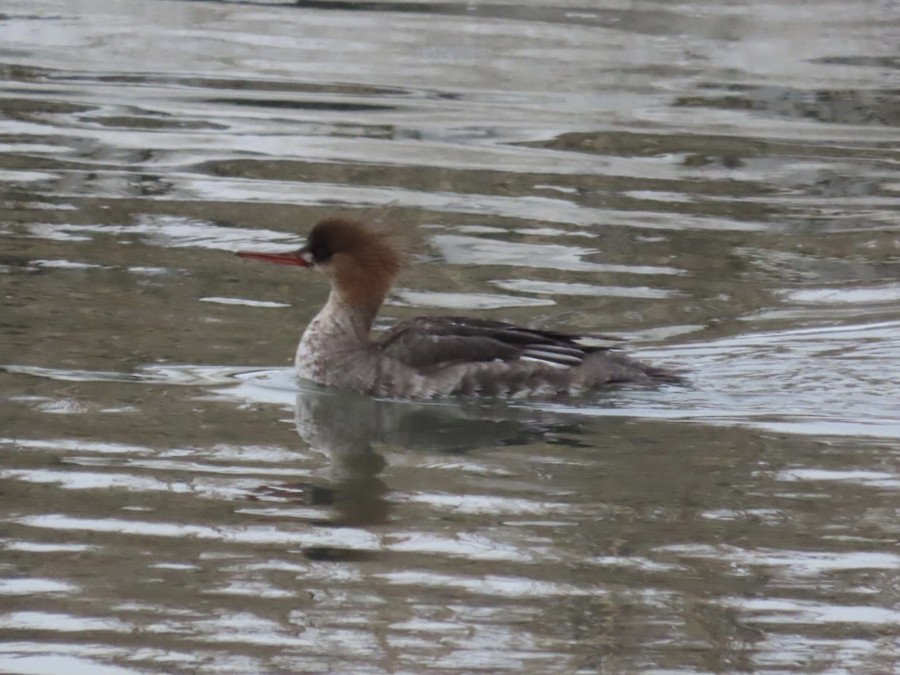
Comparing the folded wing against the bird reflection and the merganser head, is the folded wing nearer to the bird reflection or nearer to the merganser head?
the bird reflection

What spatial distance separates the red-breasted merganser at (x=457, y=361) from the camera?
8133mm

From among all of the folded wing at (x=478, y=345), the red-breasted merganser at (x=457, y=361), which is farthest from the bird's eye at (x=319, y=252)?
the folded wing at (x=478, y=345)

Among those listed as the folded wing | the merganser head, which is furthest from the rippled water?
the merganser head

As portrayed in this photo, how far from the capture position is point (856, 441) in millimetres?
7371

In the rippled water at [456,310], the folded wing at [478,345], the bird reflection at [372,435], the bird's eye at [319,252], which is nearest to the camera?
the rippled water at [456,310]

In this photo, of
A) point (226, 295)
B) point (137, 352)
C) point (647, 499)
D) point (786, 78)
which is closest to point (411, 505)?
point (647, 499)

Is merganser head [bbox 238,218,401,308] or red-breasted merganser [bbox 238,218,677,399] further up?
merganser head [bbox 238,218,401,308]

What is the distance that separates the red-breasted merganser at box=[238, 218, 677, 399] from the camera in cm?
813

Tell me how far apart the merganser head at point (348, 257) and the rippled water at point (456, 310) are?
42 cm

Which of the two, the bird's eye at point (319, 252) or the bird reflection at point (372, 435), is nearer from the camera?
the bird reflection at point (372, 435)

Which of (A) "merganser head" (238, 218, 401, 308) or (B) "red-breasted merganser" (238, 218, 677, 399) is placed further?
(A) "merganser head" (238, 218, 401, 308)

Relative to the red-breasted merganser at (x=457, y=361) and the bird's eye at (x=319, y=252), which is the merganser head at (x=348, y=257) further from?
the red-breasted merganser at (x=457, y=361)

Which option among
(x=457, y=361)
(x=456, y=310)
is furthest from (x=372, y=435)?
(x=456, y=310)

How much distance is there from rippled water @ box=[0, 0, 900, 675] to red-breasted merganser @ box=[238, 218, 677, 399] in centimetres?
11
